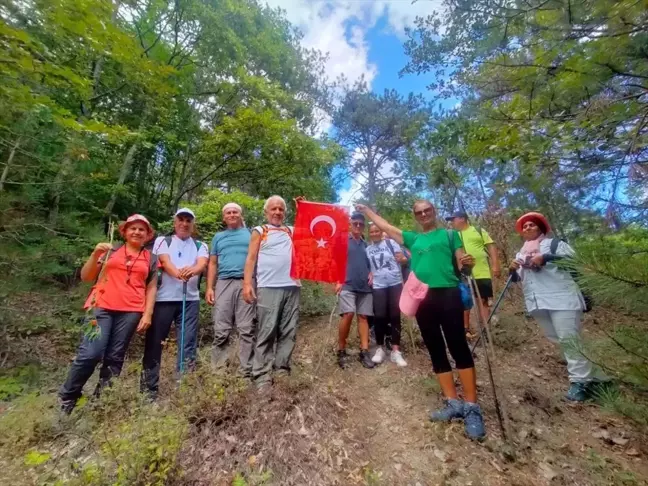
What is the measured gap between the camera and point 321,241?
13.1 feet

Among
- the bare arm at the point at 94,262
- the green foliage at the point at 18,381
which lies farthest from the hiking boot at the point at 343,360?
the green foliage at the point at 18,381

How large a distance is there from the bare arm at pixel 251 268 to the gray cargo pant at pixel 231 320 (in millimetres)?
201

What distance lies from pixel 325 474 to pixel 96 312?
245cm

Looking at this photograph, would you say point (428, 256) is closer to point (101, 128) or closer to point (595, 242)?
point (595, 242)

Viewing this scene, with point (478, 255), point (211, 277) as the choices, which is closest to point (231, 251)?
point (211, 277)

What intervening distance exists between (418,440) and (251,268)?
2.19 m

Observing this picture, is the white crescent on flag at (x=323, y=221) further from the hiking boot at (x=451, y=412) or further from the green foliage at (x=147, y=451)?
the green foliage at (x=147, y=451)

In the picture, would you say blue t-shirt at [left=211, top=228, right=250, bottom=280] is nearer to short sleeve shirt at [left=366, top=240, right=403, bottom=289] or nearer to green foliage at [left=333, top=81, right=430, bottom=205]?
short sleeve shirt at [left=366, top=240, right=403, bottom=289]

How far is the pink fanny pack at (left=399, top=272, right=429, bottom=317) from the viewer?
9.72 ft

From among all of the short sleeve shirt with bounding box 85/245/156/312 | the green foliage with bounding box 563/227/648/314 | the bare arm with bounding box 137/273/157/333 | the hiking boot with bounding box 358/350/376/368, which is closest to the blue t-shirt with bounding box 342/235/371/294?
the hiking boot with bounding box 358/350/376/368

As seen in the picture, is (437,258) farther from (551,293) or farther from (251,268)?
(251,268)

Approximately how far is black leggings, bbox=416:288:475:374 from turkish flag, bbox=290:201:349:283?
1.25 m

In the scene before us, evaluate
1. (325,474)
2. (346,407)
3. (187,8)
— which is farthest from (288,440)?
(187,8)

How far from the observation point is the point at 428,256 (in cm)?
300
